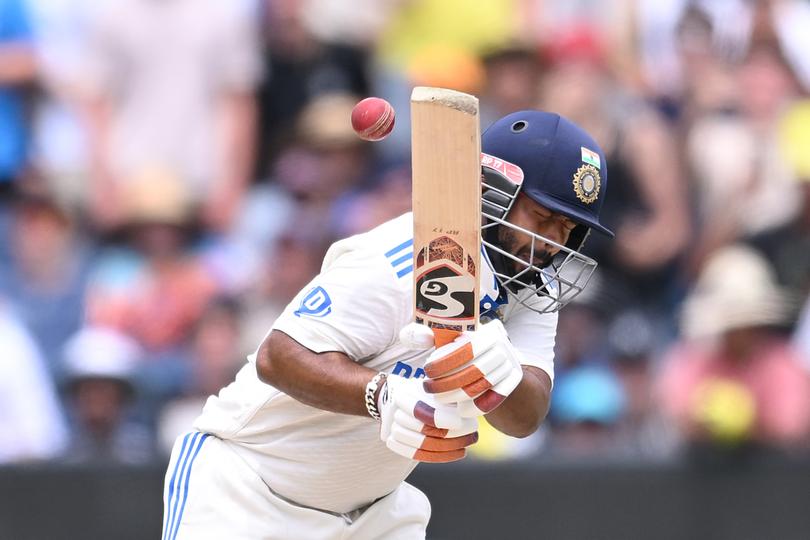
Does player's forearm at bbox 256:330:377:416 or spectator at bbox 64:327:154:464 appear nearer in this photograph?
player's forearm at bbox 256:330:377:416

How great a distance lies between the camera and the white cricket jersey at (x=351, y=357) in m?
3.59

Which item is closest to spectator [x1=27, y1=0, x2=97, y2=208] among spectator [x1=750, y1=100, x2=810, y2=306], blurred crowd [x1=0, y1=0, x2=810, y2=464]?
blurred crowd [x1=0, y1=0, x2=810, y2=464]

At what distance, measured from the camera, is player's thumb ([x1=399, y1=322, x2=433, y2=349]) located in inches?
131

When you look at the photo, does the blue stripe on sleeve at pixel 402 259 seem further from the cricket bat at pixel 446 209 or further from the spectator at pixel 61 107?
the spectator at pixel 61 107

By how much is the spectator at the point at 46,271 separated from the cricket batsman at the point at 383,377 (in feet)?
12.6

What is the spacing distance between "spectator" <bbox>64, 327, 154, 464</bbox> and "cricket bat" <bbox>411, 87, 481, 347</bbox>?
382cm

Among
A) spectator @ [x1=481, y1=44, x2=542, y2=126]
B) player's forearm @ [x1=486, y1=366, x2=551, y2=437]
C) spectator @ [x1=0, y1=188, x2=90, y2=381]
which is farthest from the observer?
spectator @ [x1=481, y1=44, x2=542, y2=126]

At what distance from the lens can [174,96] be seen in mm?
8391

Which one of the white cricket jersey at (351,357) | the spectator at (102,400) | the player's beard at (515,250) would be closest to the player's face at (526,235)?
the player's beard at (515,250)

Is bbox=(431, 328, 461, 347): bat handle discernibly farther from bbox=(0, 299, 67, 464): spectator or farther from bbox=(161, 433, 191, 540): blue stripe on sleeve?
bbox=(0, 299, 67, 464): spectator

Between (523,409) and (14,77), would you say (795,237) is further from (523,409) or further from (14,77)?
(523,409)

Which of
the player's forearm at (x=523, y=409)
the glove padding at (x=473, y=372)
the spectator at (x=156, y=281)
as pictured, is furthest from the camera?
the spectator at (x=156, y=281)

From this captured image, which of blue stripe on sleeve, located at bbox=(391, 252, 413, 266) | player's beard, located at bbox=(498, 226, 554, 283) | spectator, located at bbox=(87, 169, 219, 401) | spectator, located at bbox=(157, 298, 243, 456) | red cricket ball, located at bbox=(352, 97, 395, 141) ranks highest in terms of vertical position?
spectator, located at bbox=(87, 169, 219, 401)

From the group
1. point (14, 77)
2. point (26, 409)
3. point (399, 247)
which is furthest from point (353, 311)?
point (14, 77)
